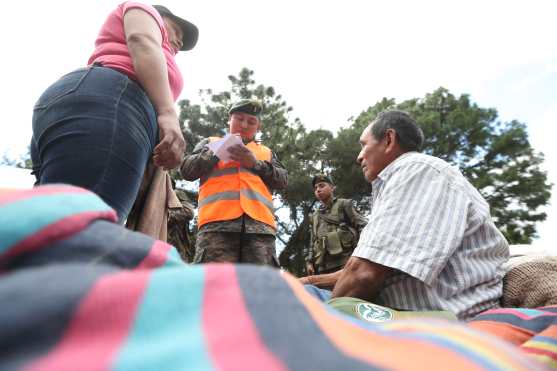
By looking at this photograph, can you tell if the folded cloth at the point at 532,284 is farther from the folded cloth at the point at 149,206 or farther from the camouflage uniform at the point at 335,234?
the camouflage uniform at the point at 335,234

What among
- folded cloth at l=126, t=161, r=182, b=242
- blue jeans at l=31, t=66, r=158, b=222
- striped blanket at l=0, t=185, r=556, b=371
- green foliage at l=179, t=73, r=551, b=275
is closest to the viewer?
striped blanket at l=0, t=185, r=556, b=371

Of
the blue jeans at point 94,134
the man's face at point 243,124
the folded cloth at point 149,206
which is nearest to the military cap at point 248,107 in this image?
the man's face at point 243,124

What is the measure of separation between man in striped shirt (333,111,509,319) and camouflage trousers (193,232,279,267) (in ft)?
4.68

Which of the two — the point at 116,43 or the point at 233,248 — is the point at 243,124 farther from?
the point at 116,43

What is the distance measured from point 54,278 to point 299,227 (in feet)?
43.4

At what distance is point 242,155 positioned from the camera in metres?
2.66

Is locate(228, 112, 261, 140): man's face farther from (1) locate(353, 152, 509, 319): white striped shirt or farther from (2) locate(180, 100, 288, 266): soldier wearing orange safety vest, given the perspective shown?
(1) locate(353, 152, 509, 319): white striped shirt

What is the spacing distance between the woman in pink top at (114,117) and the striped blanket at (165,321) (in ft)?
2.14

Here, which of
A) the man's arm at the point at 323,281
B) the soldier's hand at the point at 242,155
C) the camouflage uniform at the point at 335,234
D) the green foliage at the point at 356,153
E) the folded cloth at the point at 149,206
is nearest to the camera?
the folded cloth at the point at 149,206

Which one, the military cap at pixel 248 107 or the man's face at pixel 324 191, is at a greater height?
the military cap at pixel 248 107

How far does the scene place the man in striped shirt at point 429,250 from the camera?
117cm

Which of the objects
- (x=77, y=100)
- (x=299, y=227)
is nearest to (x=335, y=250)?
(x=77, y=100)

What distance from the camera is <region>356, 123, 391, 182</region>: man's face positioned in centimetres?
174

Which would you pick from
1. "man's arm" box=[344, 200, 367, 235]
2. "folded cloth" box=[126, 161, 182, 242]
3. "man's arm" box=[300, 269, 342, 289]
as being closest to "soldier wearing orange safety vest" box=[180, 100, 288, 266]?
"man's arm" box=[300, 269, 342, 289]
